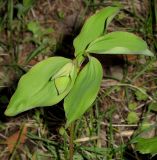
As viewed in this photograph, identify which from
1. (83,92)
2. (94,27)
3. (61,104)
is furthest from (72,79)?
(61,104)

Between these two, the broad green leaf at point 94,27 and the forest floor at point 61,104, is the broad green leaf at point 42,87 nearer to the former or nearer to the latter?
the broad green leaf at point 94,27

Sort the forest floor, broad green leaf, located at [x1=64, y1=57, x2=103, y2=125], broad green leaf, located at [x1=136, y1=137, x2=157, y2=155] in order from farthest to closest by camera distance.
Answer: the forest floor → broad green leaf, located at [x1=136, y1=137, x2=157, y2=155] → broad green leaf, located at [x1=64, y1=57, x2=103, y2=125]

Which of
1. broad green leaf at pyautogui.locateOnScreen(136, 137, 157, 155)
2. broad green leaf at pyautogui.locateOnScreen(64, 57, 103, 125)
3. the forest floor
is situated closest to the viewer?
broad green leaf at pyautogui.locateOnScreen(64, 57, 103, 125)

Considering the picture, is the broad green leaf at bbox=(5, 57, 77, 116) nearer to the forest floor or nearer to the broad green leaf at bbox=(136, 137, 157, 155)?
the broad green leaf at bbox=(136, 137, 157, 155)

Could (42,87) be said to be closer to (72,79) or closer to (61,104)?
(72,79)

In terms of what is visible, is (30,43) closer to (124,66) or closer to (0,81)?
(0,81)

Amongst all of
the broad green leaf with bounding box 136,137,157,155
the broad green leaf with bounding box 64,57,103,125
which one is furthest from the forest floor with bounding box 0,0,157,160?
the broad green leaf with bounding box 64,57,103,125

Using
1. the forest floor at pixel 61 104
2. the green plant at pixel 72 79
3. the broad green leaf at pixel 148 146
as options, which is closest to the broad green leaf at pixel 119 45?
the green plant at pixel 72 79

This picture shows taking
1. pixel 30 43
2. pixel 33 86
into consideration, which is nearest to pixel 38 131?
pixel 30 43
